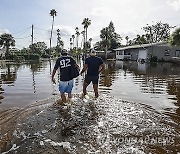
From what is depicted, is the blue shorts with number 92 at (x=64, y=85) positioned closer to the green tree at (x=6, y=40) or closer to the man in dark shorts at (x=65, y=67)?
the man in dark shorts at (x=65, y=67)

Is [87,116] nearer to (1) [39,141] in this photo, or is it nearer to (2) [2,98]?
(1) [39,141]

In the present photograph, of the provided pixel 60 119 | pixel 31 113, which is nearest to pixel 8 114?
pixel 31 113

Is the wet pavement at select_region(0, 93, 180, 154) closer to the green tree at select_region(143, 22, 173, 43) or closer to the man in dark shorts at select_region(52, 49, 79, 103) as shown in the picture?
the man in dark shorts at select_region(52, 49, 79, 103)

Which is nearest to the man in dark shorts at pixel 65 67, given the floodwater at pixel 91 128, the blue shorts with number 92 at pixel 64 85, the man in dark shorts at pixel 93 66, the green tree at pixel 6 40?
the blue shorts with number 92 at pixel 64 85

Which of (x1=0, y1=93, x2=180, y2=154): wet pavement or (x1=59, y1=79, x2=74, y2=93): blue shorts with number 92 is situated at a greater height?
(x1=59, y1=79, x2=74, y2=93): blue shorts with number 92

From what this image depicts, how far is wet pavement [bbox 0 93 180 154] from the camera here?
16.7 ft

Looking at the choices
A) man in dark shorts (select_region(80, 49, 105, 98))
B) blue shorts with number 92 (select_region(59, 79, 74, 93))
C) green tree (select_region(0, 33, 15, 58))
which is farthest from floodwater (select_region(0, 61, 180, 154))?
green tree (select_region(0, 33, 15, 58))

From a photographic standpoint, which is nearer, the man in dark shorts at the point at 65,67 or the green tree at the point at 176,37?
the man in dark shorts at the point at 65,67

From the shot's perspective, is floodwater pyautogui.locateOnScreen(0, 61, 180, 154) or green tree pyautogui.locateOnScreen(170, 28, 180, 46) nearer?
floodwater pyautogui.locateOnScreen(0, 61, 180, 154)

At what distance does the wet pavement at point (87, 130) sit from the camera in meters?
5.08

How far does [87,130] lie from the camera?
6.02 meters


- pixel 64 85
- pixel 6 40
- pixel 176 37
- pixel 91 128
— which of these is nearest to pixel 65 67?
pixel 64 85

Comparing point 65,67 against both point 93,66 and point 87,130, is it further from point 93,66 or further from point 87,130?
point 87,130

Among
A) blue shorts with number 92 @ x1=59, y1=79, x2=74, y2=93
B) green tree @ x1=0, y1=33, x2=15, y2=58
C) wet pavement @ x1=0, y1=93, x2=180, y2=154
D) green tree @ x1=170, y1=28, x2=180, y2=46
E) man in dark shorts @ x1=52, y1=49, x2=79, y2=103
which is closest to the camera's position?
wet pavement @ x1=0, y1=93, x2=180, y2=154
